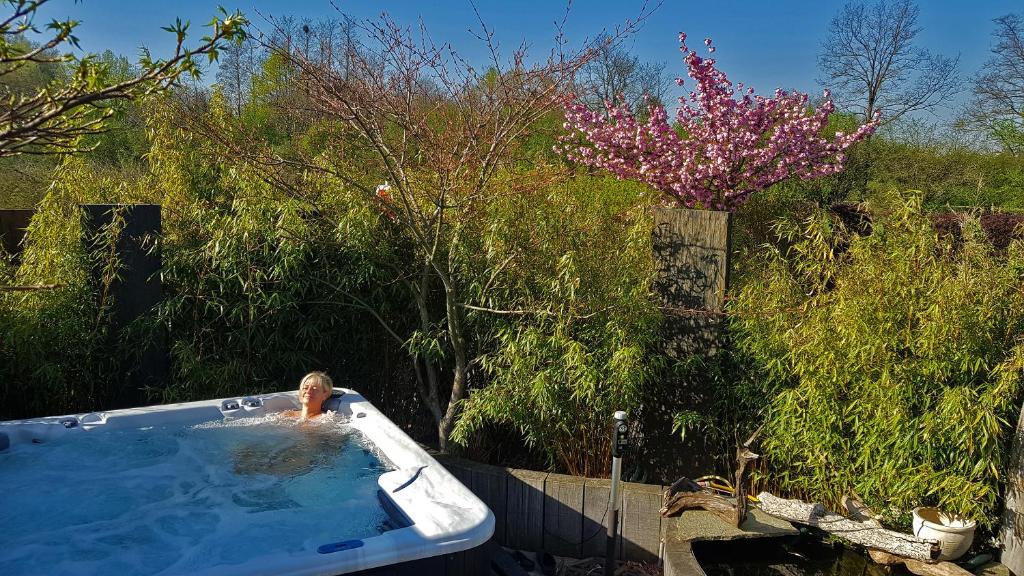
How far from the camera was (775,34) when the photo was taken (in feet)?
44.7

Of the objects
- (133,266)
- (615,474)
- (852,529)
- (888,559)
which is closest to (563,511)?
(615,474)

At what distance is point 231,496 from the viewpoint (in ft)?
10.8

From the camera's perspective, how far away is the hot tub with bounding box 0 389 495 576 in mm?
2586

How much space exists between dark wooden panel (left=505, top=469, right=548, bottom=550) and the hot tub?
325mm

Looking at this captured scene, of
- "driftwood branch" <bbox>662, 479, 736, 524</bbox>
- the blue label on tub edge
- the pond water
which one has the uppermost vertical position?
the blue label on tub edge

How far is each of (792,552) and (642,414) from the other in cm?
95

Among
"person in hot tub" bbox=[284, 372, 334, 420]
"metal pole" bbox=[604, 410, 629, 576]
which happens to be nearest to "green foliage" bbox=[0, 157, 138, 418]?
"person in hot tub" bbox=[284, 372, 334, 420]

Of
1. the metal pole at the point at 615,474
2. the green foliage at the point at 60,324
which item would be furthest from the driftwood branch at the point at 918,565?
the green foliage at the point at 60,324

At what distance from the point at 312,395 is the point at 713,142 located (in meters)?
4.24

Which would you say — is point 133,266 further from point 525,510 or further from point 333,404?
point 525,510

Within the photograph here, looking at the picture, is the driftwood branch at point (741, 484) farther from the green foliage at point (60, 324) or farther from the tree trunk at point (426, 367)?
the green foliage at point (60, 324)

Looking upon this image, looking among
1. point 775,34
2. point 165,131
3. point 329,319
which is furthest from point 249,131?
point 775,34

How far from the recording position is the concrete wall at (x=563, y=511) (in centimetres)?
341

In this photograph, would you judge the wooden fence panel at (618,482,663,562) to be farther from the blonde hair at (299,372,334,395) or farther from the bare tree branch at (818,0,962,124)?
the bare tree branch at (818,0,962,124)
